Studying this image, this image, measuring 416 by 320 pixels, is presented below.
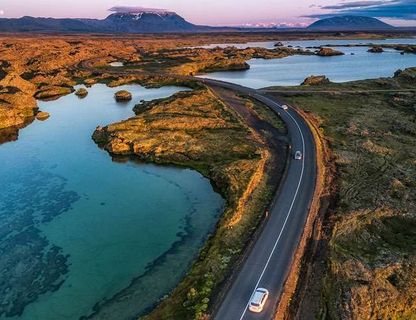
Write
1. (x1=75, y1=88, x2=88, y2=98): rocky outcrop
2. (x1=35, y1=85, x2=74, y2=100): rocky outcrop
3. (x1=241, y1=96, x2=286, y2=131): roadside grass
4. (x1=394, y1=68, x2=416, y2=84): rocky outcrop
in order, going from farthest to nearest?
(x1=35, y1=85, x2=74, y2=100): rocky outcrop, (x1=75, y1=88, x2=88, y2=98): rocky outcrop, (x1=394, y1=68, x2=416, y2=84): rocky outcrop, (x1=241, y1=96, x2=286, y2=131): roadside grass

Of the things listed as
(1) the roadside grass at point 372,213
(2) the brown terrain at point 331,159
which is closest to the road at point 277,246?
(2) the brown terrain at point 331,159

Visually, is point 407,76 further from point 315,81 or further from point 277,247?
point 277,247

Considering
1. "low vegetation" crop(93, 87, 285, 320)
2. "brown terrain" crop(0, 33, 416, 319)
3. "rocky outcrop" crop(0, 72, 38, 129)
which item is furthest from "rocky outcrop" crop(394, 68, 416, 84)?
"rocky outcrop" crop(0, 72, 38, 129)

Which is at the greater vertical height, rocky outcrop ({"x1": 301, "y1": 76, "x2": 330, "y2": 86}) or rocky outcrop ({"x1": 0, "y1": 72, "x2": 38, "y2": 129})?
rocky outcrop ({"x1": 301, "y1": 76, "x2": 330, "y2": 86})

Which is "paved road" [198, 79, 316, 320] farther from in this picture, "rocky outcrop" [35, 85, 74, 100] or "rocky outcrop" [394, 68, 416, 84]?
"rocky outcrop" [35, 85, 74, 100]

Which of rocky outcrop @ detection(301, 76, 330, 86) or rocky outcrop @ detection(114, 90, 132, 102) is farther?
rocky outcrop @ detection(301, 76, 330, 86)

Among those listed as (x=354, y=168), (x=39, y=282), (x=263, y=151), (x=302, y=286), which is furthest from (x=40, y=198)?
(x=354, y=168)

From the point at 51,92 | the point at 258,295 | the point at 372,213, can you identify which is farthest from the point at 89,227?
the point at 51,92
